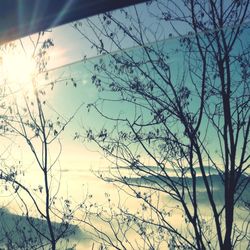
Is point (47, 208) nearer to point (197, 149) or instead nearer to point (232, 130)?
point (197, 149)

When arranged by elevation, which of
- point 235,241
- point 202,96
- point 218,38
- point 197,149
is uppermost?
point 218,38

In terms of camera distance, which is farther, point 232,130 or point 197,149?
point 197,149

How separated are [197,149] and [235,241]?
2.25m

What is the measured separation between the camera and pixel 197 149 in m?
8.69

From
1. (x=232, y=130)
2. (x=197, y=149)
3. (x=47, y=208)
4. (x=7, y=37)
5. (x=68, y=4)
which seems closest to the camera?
(x=68, y=4)

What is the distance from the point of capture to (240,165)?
809cm

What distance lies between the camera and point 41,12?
3.14 ft

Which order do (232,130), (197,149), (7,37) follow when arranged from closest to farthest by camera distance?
(7,37)
(232,130)
(197,149)

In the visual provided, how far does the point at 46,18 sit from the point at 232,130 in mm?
7424

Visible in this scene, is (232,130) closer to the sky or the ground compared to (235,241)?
closer to the sky

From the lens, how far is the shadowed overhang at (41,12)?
36.5 inches

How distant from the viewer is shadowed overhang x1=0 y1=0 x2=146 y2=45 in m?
0.93

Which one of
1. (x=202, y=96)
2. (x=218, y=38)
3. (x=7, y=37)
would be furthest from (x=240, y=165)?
(x=7, y=37)

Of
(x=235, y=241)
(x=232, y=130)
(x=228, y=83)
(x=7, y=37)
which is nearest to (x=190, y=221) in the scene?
(x=235, y=241)
